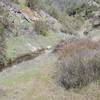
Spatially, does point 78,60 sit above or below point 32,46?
above

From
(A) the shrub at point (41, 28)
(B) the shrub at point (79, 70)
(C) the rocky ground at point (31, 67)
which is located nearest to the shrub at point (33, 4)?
(C) the rocky ground at point (31, 67)

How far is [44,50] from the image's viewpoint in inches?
768

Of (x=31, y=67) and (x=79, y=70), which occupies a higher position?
(x=79, y=70)

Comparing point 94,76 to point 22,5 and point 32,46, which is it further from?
point 22,5

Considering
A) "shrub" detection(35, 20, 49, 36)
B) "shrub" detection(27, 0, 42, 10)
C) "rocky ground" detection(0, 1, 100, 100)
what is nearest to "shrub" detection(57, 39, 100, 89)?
"rocky ground" detection(0, 1, 100, 100)

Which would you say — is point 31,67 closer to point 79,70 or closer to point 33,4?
point 79,70

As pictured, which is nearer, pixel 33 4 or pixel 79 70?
pixel 79 70

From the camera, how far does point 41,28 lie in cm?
2333

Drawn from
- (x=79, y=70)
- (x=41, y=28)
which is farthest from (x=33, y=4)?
(x=79, y=70)

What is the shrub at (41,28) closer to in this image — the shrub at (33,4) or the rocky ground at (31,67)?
the rocky ground at (31,67)

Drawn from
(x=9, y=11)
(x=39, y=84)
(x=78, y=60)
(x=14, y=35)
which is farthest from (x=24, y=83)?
(x=9, y=11)

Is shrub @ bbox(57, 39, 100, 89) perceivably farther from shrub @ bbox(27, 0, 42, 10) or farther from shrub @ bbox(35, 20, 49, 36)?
shrub @ bbox(27, 0, 42, 10)

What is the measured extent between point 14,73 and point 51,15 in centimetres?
1685

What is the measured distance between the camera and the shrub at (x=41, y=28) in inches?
907
